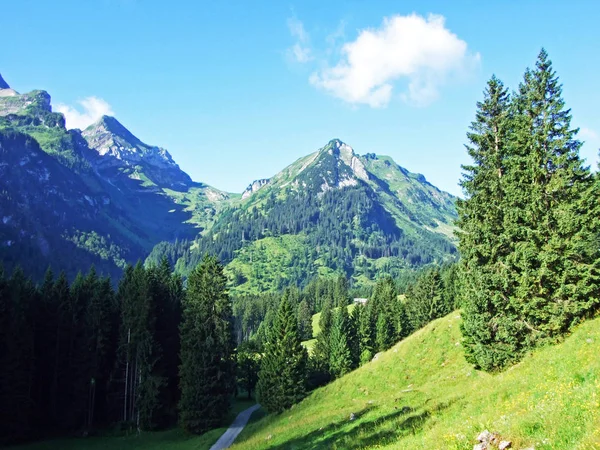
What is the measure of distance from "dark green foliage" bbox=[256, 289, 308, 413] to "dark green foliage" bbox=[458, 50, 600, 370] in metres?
27.0

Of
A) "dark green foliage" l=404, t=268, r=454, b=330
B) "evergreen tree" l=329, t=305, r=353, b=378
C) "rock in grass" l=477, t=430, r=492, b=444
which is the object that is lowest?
"rock in grass" l=477, t=430, r=492, b=444

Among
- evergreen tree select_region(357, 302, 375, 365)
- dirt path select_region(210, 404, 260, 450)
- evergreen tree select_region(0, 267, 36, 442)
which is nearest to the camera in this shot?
dirt path select_region(210, 404, 260, 450)

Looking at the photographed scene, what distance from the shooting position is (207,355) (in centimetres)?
4847

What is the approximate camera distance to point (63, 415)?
51.9 meters

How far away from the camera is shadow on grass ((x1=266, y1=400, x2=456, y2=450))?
1903 cm

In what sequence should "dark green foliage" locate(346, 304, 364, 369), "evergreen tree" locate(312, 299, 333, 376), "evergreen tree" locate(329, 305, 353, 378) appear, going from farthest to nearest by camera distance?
"evergreen tree" locate(312, 299, 333, 376) → "dark green foliage" locate(346, 304, 364, 369) → "evergreen tree" locate(329, 305, 353, 378)

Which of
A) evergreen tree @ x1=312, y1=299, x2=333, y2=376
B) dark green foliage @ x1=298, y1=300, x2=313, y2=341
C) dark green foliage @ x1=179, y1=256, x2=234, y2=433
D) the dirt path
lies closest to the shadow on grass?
the dirt path

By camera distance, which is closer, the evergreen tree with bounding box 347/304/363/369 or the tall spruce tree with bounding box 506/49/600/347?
the tall spruce tree with bounding box 506/49/600/347

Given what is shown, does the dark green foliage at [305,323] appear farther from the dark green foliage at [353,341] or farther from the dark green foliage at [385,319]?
the dark green foliage at [353,341]

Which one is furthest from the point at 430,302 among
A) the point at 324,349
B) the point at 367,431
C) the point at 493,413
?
the point at 493,413

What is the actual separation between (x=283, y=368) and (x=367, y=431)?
33411 mm

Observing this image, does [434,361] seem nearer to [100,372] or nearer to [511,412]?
[511,412]

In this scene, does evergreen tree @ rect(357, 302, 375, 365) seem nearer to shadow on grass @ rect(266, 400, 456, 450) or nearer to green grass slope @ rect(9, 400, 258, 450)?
green grass slope @ rect(9, 400, 258, 450)

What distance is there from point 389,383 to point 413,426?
2595cm
